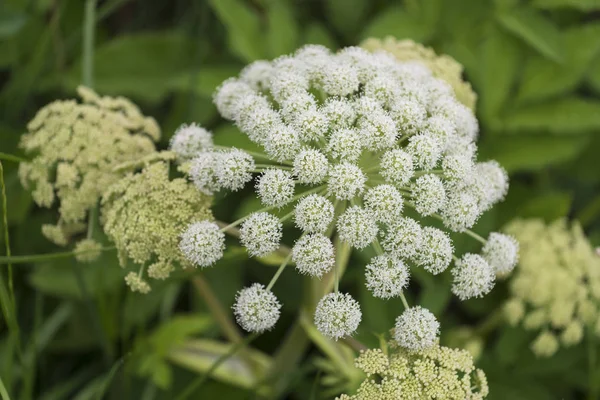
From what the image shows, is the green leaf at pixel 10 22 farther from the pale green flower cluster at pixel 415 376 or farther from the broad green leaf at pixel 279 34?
the pale green flower cluster at pixel 415 376

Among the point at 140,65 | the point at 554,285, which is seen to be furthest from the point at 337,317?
the point at 140,65

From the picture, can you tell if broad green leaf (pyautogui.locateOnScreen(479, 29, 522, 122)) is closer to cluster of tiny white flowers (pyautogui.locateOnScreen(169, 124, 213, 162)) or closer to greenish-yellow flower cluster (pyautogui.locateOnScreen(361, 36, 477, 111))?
greenish-yellow flower cluster (pyautogui.locateOnScreen(361, 36, 477, 111))

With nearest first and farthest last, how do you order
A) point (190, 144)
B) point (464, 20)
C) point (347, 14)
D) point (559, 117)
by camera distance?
point (190, 144) < point (559, 117) < point (464, 20) < point (347, 14)

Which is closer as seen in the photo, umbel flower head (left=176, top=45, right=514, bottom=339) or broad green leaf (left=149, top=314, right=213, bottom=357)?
umbel flower head (left=176, top=45, right=514, bottom=339)

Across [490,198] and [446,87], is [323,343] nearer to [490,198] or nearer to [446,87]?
[490,198]

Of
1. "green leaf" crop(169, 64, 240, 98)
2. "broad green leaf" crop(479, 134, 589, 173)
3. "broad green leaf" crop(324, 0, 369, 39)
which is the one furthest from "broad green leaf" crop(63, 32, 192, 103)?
"broad green leaf" crop(479, 134, 589, 173)

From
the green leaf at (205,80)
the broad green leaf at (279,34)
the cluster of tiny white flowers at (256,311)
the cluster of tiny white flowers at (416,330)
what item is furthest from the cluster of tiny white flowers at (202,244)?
the broad green leaf at (279,34)

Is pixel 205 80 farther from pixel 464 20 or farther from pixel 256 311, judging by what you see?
pixel 256 311
